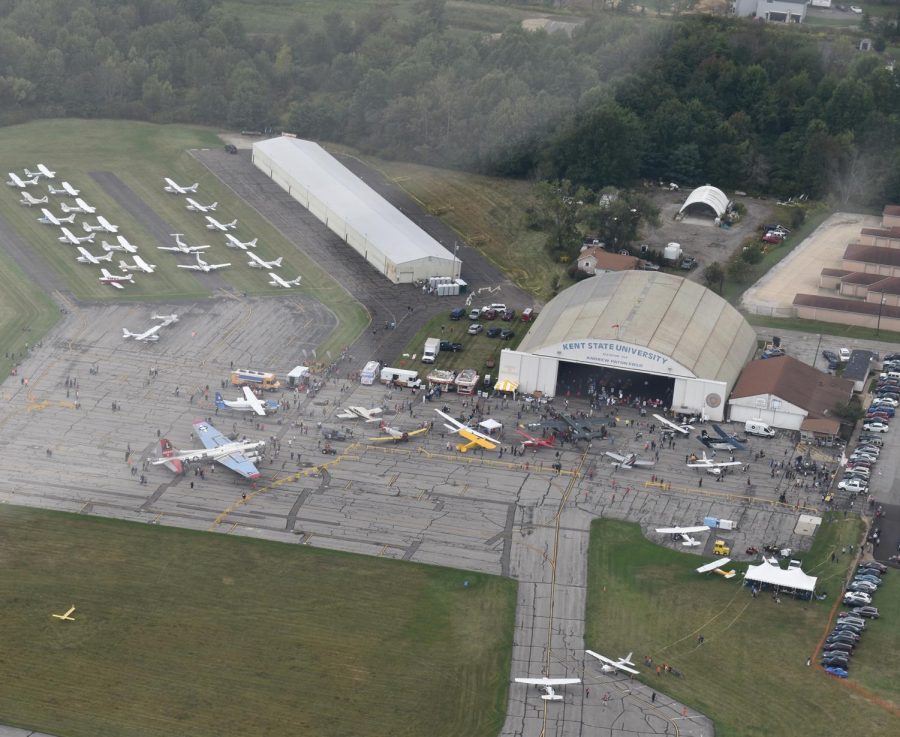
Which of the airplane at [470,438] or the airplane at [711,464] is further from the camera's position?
the airplane at [470,438]

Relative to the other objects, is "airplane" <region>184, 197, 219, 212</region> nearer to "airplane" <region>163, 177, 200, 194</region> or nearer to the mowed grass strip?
"airplane" <region>163, 177, 200, 194</region>

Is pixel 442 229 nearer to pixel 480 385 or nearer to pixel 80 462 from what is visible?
pixel 480 385

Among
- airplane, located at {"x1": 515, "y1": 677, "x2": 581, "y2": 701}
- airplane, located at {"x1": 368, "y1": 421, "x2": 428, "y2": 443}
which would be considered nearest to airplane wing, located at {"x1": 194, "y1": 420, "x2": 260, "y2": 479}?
airplane, located at {"x1": 368, "y1": 421, "x2": 428, "y2": 443}

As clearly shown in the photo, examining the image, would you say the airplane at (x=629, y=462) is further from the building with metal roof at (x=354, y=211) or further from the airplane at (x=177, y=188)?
the airplane at (x=177, y=188)

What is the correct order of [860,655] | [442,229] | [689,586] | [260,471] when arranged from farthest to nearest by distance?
[442,229] → [260,471] → [689,586] → [860,655]

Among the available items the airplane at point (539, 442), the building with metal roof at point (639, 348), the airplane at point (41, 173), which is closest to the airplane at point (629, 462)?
the airplane at point (539, 442)

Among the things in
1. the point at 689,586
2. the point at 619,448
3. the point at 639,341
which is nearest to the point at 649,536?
the point at 689,586
